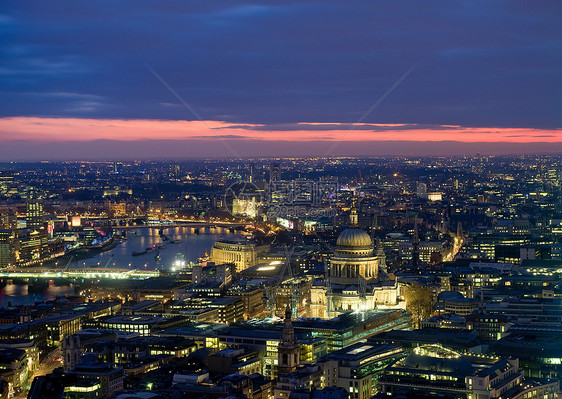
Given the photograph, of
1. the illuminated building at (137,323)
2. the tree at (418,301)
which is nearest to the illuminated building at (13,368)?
the illuminated building at (137,323)

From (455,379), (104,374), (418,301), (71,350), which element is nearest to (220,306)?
(418,301)

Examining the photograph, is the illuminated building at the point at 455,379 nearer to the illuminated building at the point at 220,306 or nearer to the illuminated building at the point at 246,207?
the illuminated building at the point at 220,306

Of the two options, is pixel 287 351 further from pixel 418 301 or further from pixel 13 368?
pixel 418 301

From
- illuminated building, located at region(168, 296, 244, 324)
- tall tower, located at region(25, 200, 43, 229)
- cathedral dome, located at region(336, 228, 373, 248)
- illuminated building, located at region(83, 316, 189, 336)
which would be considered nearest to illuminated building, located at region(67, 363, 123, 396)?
illuminated building, located at region(83, 316, 189, 336)

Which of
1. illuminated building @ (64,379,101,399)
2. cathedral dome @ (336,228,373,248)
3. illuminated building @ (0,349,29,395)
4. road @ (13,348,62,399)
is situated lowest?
road @ (13,348,62,399)

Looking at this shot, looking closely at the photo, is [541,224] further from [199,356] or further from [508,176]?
[508,176]

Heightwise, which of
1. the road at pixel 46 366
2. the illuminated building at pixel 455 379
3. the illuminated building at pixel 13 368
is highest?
the illuminated building at pixel 455 379

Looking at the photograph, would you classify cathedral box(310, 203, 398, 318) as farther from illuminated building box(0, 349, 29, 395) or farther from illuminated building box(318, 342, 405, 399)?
illuminated building box(0, 349, 29, 395)
